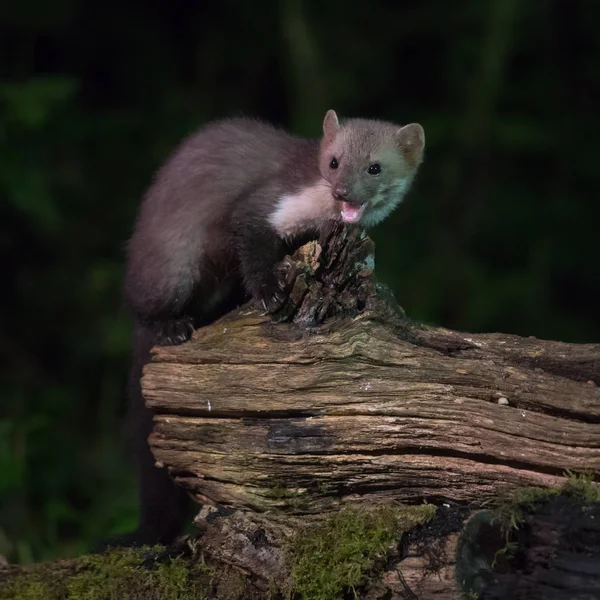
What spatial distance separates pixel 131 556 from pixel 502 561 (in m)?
1.12

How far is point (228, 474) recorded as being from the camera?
8.84 ft

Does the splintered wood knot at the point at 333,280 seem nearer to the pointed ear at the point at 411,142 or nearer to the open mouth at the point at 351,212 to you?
the open mouth at the point at 351,212

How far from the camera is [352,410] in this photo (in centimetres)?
261

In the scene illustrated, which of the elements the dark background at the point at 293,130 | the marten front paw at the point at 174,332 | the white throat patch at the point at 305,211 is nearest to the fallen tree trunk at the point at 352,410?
the white throat patch at the point at 305,211

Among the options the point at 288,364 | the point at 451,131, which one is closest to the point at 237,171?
the point at 288,364

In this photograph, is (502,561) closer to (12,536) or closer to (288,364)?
(288,364)

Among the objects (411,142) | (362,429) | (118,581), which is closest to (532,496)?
(362,429)

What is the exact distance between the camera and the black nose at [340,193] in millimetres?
3074

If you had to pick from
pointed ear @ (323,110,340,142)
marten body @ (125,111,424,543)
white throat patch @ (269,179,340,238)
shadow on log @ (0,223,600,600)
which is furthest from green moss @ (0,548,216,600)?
pointed ear @ (323,110,340,142)

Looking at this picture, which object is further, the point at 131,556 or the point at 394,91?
the point at 394,91

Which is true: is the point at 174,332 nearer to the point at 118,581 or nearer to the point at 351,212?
the point at 351,212

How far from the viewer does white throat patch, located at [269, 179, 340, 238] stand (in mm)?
3256

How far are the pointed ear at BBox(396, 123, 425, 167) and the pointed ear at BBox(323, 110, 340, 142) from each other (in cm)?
24

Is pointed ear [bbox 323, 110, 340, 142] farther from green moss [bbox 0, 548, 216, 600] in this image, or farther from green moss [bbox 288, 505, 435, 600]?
green moss [bbox 0, 548, 216, 600]
